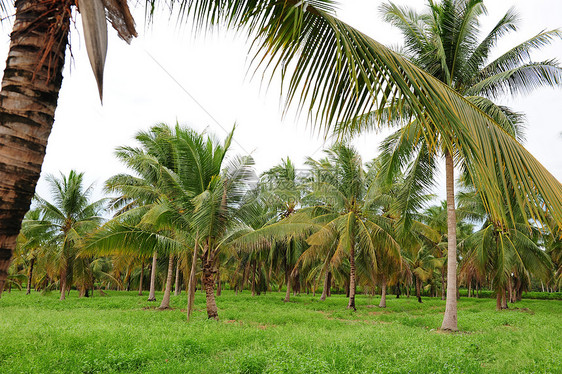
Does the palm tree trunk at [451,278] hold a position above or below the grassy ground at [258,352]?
above

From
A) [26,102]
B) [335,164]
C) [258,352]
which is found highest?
[335,164]

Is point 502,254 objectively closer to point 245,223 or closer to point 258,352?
point 245,223

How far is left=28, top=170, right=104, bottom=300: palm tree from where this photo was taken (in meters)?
19.2

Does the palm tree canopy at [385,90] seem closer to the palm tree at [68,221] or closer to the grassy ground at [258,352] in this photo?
the grassy ground at [258,352]

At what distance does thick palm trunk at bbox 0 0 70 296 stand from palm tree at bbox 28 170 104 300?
1920 cm

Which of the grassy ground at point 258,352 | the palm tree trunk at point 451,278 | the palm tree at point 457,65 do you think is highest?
the palm tree at point 457,65

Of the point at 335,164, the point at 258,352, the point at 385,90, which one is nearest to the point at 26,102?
the point at 385,90

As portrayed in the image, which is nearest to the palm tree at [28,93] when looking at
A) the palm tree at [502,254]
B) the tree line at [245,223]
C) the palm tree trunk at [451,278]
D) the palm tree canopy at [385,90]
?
the palm tree canopy at [385,90]

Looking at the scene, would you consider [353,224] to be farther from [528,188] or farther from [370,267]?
[528,188]

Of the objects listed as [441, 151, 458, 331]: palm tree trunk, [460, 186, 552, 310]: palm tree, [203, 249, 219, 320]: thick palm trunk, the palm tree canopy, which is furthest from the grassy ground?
[460, 186, 552, 310]: palm tree

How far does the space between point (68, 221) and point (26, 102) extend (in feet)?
69.8

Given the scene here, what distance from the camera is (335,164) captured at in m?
18.9

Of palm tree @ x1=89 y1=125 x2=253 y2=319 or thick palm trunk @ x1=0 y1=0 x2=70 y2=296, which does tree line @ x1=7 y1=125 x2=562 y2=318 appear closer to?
palm tree @ x1=89 y1=125 x2=253 y2=319

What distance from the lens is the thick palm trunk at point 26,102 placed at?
178cm
